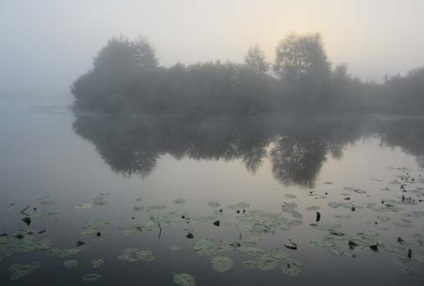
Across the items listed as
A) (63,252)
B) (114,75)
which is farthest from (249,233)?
(114,75)

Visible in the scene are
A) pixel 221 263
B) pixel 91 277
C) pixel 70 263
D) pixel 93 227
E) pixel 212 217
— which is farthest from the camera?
pixel 212 217

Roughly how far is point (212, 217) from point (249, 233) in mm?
1360

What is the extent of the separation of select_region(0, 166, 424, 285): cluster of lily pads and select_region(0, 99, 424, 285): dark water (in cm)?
3

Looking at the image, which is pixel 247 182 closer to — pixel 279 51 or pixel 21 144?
pixel 21 144

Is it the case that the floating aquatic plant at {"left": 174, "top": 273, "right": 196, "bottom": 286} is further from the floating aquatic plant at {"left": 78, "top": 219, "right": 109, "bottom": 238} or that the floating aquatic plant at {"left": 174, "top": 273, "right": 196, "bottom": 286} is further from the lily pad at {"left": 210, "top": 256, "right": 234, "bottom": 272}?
the floating aquatic plant at {"left": 78, "top": 219, "right": 109, "bottom": 238}

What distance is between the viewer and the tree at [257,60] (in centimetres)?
5269

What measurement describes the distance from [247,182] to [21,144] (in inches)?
575

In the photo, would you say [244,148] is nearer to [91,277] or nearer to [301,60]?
[91,277]

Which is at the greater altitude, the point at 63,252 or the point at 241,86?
the point at 241,86

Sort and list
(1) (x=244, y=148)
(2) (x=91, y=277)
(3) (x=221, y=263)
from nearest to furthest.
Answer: (2) (x=91, y=277), (3) (x=221, y=263), (1) (x=244, y=148)

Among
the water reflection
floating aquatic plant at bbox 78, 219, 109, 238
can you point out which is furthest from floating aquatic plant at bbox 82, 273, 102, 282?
the water reflection

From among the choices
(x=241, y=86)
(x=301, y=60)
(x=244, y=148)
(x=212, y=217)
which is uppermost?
(x=301, y=60)

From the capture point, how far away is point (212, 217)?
8820mm

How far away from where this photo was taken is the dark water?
619cm
